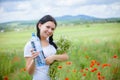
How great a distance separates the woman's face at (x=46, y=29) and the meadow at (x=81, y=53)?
3.6 inches

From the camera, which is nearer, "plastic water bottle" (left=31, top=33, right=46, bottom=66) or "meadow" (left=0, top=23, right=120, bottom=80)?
"plastic water bottle" (left=31, top=33, right=46, bottom=66)

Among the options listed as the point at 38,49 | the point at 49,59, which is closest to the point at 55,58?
the point at 49,59

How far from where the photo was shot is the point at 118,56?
296 cm

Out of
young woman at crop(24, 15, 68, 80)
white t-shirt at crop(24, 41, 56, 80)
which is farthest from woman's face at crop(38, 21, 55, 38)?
white t-shirt at crop(24, 41, 56, 80)

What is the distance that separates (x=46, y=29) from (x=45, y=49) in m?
0.16

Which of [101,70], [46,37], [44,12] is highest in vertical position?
[44,12]

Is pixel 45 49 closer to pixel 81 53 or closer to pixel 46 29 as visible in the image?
pixel 46 29

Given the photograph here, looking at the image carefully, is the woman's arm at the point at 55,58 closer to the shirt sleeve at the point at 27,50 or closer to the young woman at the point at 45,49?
the young woman at the point at 45,49

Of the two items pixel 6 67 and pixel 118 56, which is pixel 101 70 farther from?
pixel 6 67

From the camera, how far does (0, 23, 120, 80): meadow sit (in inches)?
112

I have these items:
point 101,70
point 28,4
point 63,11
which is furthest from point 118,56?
point 28,4

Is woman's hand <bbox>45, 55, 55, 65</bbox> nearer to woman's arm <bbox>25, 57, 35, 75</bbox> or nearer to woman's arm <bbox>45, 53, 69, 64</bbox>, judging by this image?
woman's arm <bbox>45, 53, 69, 64</bbox>

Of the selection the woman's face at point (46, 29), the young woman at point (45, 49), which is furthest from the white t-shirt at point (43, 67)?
the woman's face at point (46, 29)

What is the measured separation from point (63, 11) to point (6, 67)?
0.69 m
